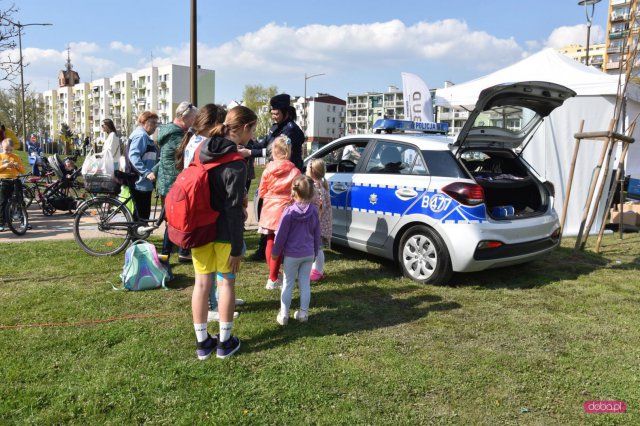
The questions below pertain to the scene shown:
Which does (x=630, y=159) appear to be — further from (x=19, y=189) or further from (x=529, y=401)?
(x=19, y=189)

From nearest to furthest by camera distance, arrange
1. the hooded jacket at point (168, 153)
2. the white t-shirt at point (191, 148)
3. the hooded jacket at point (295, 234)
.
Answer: the hooded jacket at point (295, 234) < the white t-shirt at point (191, 148) < the hooded jacket at point (168, 153)

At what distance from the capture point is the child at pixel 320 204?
5.08 metres

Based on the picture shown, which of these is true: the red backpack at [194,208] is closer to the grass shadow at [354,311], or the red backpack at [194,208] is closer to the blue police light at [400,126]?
the grass shadow at [354,311]

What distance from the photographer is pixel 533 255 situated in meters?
5.28

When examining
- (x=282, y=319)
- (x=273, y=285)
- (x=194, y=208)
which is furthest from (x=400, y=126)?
(x=194, y=208)

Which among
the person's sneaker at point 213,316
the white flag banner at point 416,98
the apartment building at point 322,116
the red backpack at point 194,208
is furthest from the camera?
the apartment building at point 322,116

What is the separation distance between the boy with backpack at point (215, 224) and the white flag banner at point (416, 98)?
915 cm

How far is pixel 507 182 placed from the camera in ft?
18.1

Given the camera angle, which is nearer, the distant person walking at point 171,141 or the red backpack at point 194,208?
the red backpack at point 194,208

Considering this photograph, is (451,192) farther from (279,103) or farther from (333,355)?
(279,103)

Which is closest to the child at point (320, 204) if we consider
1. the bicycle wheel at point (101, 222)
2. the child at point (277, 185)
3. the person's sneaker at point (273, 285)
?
the child at point (277, 185)

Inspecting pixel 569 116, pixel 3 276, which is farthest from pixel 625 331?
pixel 3 276

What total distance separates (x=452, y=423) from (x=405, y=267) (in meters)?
2.74

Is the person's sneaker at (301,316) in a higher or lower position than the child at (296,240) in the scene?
lower
